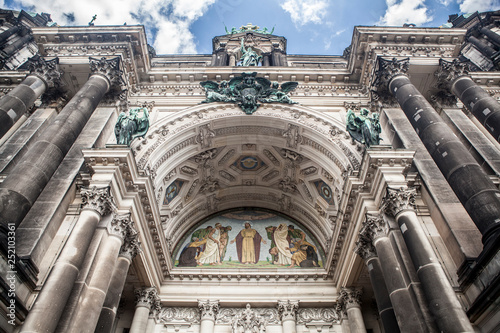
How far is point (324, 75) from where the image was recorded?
50.0ft

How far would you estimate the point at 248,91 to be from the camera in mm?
14445

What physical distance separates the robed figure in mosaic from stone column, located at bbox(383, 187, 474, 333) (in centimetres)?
724

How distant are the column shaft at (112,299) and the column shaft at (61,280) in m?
1.52

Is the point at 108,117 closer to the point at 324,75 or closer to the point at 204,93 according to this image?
the point at 204,93

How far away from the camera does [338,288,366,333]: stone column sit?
11172 mm

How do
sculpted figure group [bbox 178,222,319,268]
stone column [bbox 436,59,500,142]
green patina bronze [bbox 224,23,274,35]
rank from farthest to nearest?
green patina bronze [bbox 224,23,274,35]
sculpted figure group [bbox 178,222,319,268]
stone column [bbox 436,59,500,142]

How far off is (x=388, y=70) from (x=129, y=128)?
9357 millimetres

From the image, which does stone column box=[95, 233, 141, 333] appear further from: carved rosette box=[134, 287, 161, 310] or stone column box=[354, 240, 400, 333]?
stone column box=[354, 240, 400, 333]

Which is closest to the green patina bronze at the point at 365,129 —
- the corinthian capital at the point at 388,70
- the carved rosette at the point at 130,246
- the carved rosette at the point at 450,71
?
the corinthian capital at the point at 388,70

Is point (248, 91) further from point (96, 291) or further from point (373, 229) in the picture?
point (96, 291)

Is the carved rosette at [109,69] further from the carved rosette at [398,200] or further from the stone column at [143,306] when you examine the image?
the carved rosette at [398,200]

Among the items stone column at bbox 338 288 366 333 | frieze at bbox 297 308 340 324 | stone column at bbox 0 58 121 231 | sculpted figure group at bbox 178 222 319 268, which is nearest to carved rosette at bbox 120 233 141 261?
stone column at bbox 0 58 121 231

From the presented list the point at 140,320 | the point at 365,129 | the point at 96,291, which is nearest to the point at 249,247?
the point at 140,320

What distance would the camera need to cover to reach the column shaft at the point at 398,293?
23.1 feet
